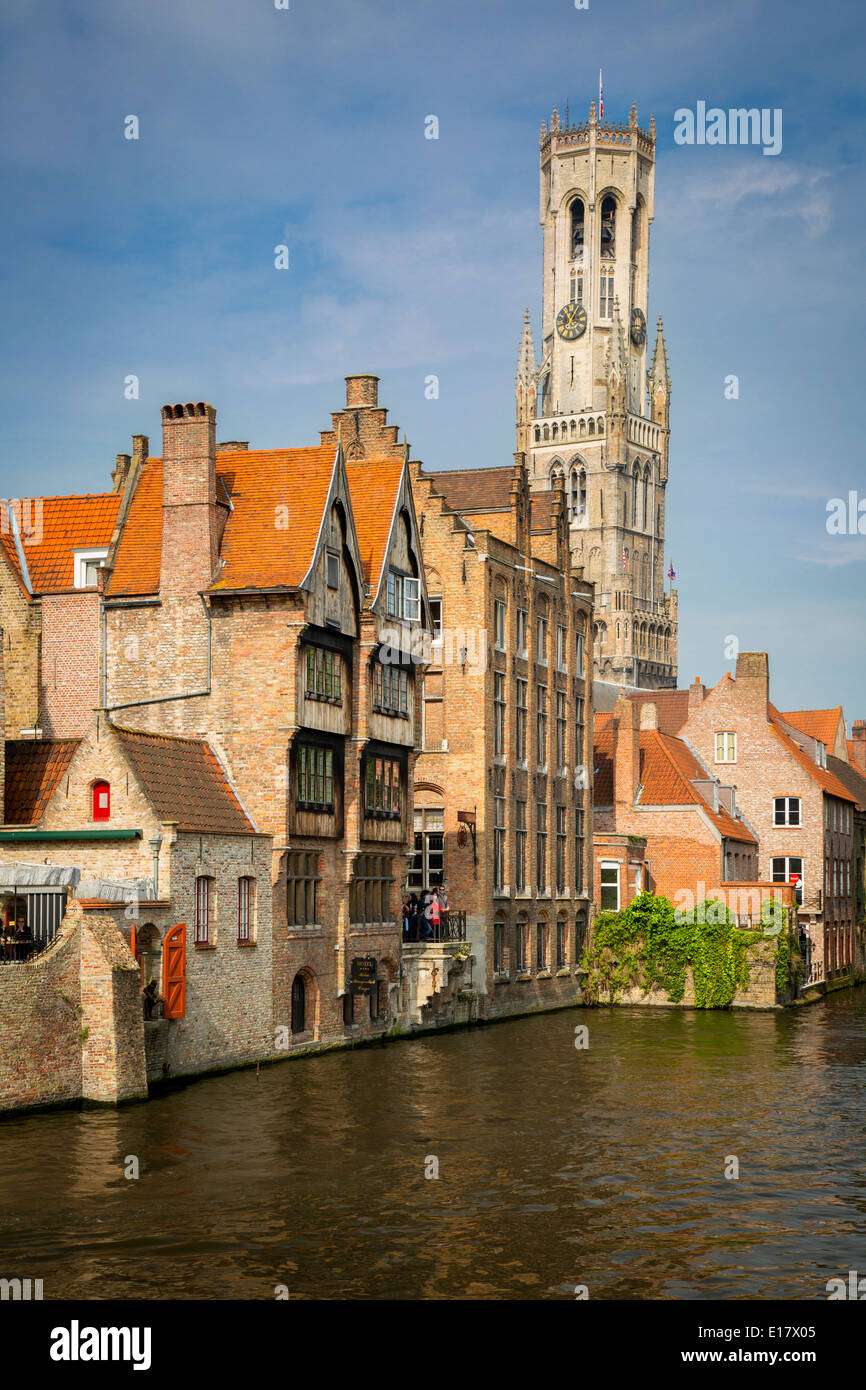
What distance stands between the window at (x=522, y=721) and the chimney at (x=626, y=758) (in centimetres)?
896

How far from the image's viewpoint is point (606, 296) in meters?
176

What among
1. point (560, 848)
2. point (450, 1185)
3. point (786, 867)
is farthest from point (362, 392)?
point (450, 1185)

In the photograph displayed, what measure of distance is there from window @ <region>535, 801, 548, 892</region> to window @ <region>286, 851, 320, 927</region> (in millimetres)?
17733

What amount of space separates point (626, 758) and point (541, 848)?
8296mm

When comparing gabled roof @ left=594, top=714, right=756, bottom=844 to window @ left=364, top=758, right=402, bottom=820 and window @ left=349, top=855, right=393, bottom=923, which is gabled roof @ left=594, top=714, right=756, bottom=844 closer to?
window @ left=364, top=758, right=402, bottom=820

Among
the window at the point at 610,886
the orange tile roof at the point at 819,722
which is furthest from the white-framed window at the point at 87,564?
the orange tile roof at the point at 819,722

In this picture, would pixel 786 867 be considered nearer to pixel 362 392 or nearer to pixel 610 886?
pixel 610 886

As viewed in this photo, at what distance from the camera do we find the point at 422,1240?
22141 mm

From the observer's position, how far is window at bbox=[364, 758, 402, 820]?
44875mm

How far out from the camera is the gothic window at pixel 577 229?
177m

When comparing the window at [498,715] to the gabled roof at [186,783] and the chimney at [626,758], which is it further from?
the gabled roof at [186,783]

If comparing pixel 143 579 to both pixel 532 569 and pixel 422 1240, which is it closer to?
pixel 532 569
